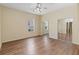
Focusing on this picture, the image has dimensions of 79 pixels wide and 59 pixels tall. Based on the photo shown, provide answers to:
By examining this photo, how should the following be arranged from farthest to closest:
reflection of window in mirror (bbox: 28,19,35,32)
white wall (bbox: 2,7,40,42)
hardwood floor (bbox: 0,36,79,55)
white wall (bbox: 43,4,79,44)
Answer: reflection of window in mirror (bbox: 28,19,35,32) → white wall (bbox: 2,7,40,42) → white wall (bbox: 43,4,79,44) → hardwood floor (bbox: 0,36,79,55)

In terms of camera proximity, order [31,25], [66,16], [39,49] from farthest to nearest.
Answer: [31,25] < [66,16] < [39,49]

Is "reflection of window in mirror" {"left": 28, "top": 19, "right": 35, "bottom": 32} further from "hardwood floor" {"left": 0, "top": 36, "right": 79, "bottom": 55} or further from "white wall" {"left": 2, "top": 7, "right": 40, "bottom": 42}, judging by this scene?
"hardwood floor" {"left": 0, "top": 36, "right": 79, "bottom": 55}

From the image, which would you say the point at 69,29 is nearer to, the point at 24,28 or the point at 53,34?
the point at 53,34

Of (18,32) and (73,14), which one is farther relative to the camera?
(18,32)

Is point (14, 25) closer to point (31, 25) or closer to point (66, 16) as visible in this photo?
point (31, 25)

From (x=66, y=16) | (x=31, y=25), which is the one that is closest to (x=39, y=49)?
(x=66, y=16)

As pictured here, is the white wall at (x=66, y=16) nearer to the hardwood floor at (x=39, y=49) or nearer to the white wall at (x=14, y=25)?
the hardwood floor at (x=39, y=49)

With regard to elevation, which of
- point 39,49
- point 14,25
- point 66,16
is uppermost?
point 66,16

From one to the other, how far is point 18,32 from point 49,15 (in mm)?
2389

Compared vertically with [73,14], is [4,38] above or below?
below

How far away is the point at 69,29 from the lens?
25.3 ft

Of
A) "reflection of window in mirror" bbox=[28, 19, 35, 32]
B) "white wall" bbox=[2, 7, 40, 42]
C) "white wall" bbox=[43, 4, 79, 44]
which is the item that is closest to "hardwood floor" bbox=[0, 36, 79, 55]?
"white wall" bbox=[43, 4, 79, 44]

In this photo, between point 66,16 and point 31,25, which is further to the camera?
point 31,25
